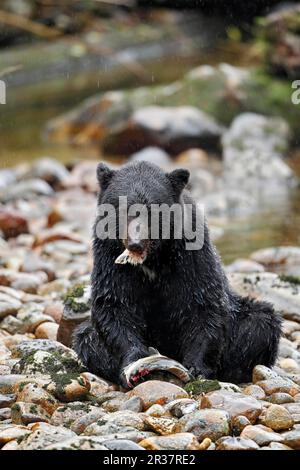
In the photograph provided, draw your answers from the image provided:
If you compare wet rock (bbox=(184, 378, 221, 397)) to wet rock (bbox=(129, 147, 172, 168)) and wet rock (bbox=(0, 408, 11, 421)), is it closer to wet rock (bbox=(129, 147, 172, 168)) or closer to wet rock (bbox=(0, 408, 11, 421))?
wet rock (bbox=(0, 408, 11, 421))

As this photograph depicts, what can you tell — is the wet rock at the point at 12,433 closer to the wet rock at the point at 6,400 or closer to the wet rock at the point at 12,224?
the wet rock at the point at 6,400

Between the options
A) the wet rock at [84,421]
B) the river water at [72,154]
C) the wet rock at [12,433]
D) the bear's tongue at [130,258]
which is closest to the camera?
the wet rock at [12,433]

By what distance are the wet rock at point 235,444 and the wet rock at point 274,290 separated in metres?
3.50

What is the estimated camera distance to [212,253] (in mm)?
6105

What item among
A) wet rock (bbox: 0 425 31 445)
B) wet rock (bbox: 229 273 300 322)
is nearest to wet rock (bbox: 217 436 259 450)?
wet rock (bbox: 0 425 31 445)

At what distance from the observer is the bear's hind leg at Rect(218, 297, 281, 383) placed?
638 centimetres

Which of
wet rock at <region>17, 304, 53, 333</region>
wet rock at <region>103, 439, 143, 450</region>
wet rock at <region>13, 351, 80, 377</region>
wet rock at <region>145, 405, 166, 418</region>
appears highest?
wet rock at <region>17, 304, 53, 333</region>

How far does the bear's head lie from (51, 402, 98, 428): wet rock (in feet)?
3.04

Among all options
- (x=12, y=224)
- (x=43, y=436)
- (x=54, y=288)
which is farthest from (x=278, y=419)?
(x=12, y=224)

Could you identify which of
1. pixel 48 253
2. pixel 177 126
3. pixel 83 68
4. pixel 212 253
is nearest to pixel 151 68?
pixel 83 68

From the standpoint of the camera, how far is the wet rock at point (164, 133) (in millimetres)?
18750

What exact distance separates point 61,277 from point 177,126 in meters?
9.45

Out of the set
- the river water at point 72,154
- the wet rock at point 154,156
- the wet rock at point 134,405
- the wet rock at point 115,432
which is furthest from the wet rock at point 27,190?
the wet rock at point 115,432
